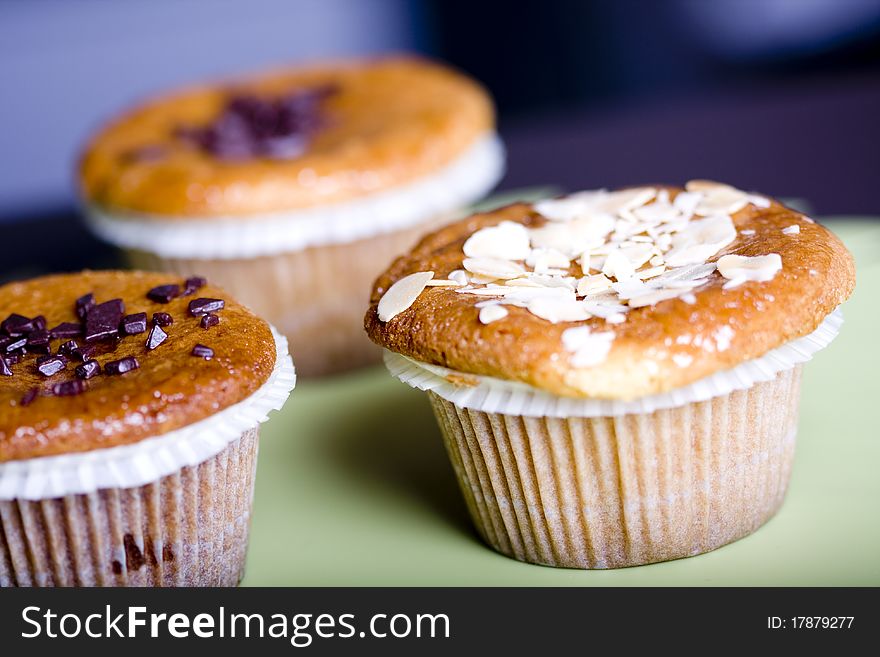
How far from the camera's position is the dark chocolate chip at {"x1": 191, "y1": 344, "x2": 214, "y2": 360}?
2.11 m

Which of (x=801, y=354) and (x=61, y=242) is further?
(x=61, y=242)

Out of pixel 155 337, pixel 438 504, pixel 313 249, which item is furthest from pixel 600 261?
pixel 313 249

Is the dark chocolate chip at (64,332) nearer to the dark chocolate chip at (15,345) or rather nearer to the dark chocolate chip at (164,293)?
the dark chocolate chip at (15,345)

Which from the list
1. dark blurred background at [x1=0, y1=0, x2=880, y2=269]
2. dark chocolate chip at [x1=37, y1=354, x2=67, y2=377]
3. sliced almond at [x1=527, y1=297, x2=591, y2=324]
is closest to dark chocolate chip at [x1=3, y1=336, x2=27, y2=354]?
dark chocolate chip at [x1=37, y1=354, x2=67, y2=377]

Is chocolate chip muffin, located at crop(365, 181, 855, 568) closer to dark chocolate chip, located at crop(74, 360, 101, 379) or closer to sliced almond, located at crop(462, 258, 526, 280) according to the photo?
sliced almond, located at crop(462, 258, 526, 280)

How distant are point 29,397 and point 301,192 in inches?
55.7

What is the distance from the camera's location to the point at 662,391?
1.98 metres

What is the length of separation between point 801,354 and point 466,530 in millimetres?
831

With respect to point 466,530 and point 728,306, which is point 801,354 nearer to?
point 728,306

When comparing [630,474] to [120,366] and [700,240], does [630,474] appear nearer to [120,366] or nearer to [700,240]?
[700,240]

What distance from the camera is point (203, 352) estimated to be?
2111mm

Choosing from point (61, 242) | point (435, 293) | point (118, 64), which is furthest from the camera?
point (118, 64)
